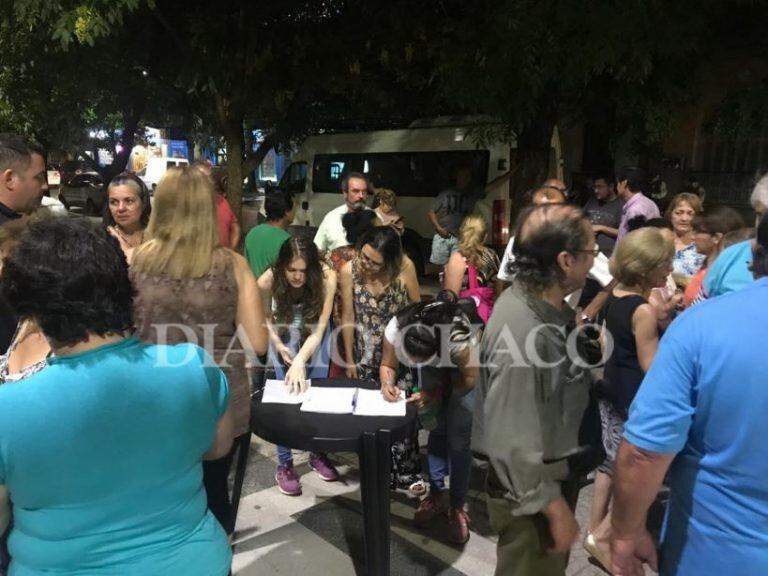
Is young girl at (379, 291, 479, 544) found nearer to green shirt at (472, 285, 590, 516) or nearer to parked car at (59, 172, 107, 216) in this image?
green shirt at (472, 285, 590, 516)

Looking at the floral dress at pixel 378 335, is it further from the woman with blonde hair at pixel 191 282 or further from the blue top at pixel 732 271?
the blue top at pixel 732 271

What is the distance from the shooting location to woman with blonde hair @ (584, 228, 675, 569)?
8.30ft

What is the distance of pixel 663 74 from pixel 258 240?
19.5 feet

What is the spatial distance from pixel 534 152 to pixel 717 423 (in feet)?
19.2

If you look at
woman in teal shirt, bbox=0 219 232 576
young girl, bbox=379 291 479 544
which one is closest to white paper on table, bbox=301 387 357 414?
young girl, bbox=379 291 479 544

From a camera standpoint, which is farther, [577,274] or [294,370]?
[294,370]

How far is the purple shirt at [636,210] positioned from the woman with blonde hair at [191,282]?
14.8ft

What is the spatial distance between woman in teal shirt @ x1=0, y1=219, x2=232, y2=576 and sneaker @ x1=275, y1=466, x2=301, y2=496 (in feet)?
7.15

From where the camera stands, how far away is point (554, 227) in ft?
6.04

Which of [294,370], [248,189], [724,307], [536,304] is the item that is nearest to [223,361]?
[294,370]

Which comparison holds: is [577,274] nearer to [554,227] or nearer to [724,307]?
[554,227]

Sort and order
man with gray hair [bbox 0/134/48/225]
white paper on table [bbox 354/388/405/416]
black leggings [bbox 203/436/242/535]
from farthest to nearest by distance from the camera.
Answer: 1. man with gray hair [bbox 0/134/48/225]
2. white paper on table [bbox 354/388/405/416]
3. black leggings [bbox 203/436/242/535]

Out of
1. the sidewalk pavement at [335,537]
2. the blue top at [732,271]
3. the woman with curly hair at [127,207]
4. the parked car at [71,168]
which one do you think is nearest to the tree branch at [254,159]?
the woman with curly hair at [127,207]

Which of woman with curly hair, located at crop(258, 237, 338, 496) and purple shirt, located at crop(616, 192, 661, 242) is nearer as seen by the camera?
woman with curly hair, located at crop(258, 237, 338, 496)
